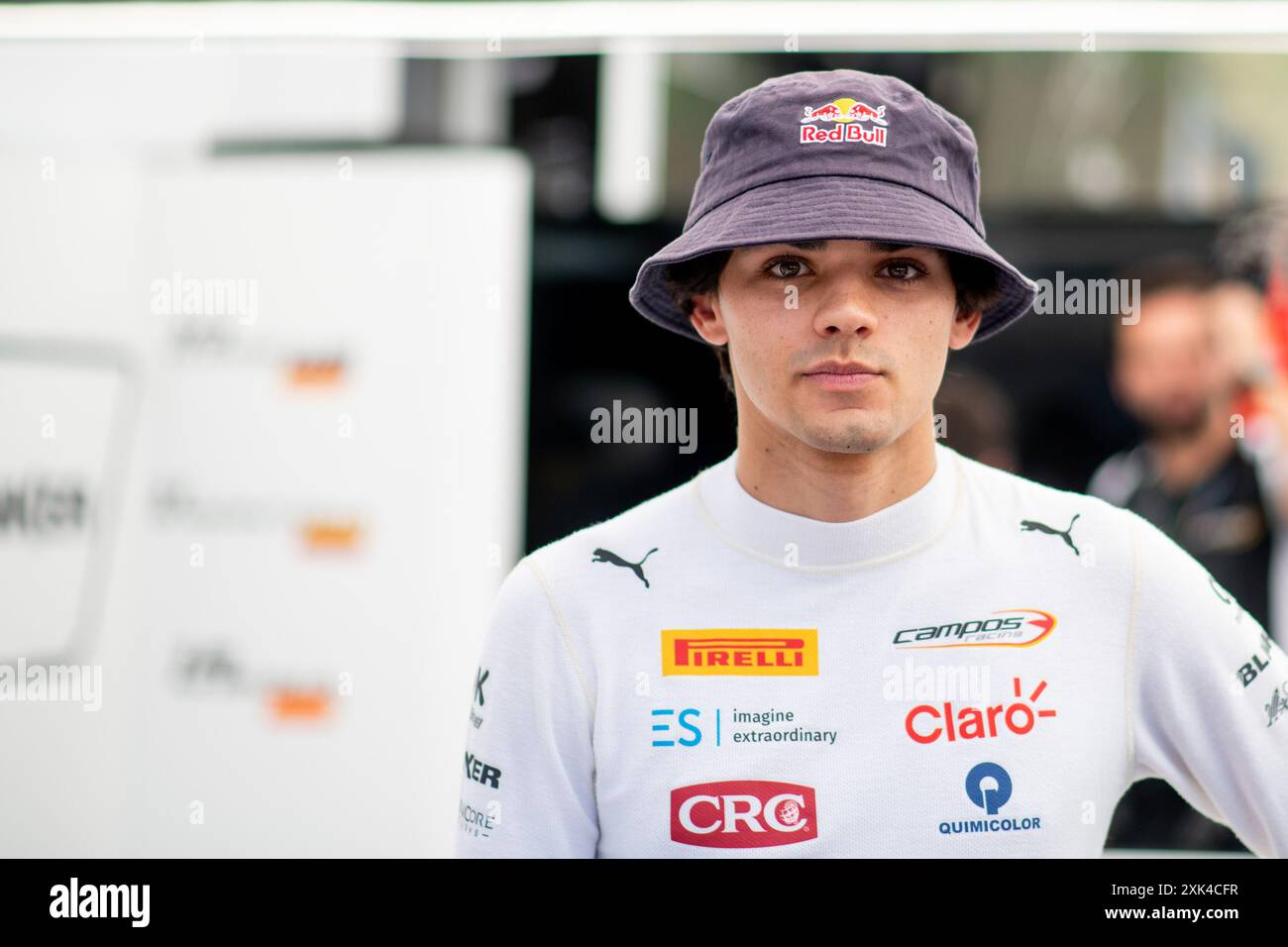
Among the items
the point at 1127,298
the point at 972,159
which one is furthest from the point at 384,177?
the point at 972,159

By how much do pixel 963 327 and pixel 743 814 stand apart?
603 mm

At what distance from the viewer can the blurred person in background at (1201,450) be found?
231 centimetres

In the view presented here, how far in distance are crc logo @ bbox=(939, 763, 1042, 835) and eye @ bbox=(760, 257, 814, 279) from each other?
0.56 m

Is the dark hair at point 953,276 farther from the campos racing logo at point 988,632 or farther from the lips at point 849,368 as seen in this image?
the campos racing logo at point 988,632

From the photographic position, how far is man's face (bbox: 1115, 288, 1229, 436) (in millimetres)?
2570

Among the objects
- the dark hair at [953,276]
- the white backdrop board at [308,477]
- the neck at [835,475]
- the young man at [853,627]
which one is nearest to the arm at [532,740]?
the young man at [853,627]

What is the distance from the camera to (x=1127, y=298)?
2699 millimetres

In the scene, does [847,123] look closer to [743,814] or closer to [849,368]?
[849,368]

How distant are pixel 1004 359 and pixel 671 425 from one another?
1141mm

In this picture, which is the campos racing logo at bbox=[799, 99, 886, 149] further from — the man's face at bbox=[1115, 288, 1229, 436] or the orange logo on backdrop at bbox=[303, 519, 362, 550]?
the orange logo on backdrop at bbox=[303, 519, 362, 550]

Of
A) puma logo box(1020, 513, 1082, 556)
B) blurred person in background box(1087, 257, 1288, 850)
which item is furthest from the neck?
blurred person in background box(1087, 257, 1288, 850)

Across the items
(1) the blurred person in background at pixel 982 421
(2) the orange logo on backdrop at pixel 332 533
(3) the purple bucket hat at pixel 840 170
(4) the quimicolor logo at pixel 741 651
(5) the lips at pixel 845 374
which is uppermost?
(1) the blurred person in background at pixel 982 421

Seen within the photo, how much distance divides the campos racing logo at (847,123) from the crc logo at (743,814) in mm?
685
